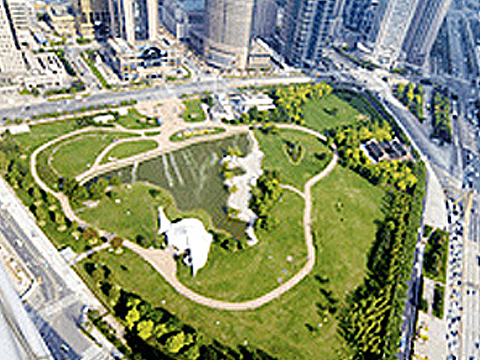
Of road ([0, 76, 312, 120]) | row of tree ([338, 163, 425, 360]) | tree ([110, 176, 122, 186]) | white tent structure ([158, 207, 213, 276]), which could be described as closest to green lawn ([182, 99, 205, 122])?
road ([0, 76, 312, 120])

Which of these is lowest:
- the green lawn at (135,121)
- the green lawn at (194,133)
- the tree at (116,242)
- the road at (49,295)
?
the road at (49,295)

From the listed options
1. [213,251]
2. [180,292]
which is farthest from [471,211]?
[180,292]

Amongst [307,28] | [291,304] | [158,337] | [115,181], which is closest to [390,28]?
[307,28]

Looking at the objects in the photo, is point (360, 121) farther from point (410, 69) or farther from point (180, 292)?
point (180, 292)

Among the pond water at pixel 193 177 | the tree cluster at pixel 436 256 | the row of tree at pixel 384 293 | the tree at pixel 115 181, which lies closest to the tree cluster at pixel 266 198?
the pond water at pixel 193 177

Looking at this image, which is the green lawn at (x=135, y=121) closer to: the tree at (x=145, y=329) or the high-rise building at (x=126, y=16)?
the high-rise building at (x=126, y=16)

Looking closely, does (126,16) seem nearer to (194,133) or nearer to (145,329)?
(194,133)

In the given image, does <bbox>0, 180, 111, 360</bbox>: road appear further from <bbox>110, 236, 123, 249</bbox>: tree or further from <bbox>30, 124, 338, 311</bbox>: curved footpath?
<bbox>110, 236, 123, 249</bbox>: tree
